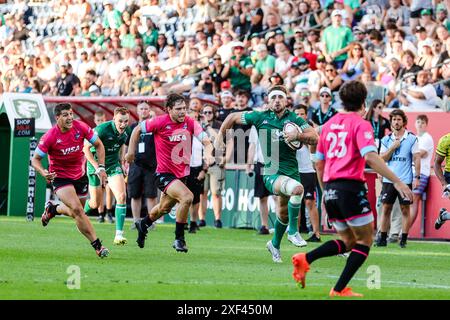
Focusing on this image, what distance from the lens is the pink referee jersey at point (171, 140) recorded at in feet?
55.3

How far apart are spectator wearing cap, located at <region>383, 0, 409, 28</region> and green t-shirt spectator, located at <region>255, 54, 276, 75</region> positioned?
2.85 metres

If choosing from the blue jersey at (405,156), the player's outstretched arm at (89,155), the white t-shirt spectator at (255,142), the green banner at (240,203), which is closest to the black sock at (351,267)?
the player's outstretched arm at (89,155)

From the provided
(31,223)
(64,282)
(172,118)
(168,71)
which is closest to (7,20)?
(168,71)

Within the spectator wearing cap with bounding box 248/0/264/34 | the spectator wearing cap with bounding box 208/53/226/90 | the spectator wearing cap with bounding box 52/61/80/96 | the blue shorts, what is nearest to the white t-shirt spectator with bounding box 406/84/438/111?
the blue shorts

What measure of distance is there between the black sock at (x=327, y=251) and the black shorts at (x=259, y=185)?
36.0ft

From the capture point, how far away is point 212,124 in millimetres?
23953

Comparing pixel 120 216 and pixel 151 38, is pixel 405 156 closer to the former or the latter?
pixel 120 216

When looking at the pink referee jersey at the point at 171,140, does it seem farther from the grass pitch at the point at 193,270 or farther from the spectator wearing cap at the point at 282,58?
the spectator wearing cap at the point at 282,58

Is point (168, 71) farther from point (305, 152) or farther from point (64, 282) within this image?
point (64, 282)

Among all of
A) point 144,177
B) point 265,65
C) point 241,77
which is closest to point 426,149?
point 144,177

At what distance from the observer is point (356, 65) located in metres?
24.8

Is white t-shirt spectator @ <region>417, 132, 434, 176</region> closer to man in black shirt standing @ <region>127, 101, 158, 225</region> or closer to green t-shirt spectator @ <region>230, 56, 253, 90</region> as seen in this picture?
man in black shirt standing @ <region>127, 101, 158, 225</region>
